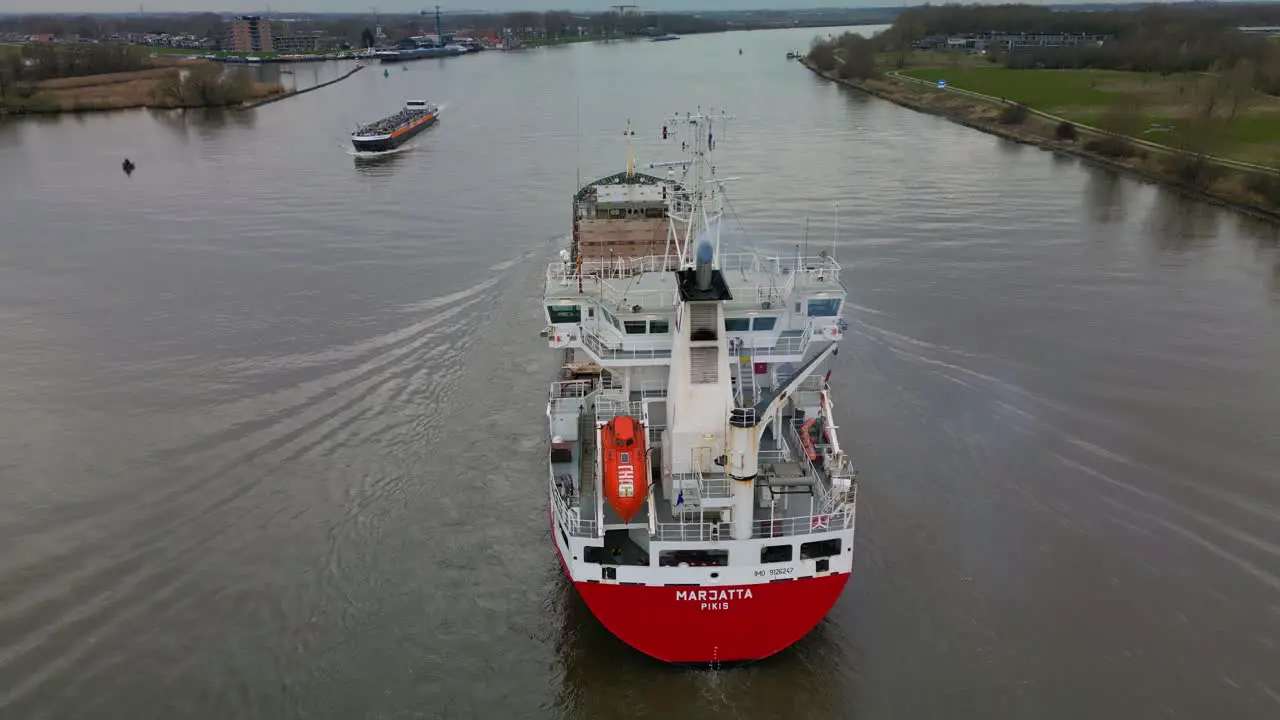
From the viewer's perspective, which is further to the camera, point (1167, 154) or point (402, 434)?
point (1167, 154)

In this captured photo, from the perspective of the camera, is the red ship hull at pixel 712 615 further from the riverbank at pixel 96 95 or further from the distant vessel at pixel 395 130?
the riverbank at pixel 96 95

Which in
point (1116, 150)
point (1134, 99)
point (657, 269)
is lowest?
point (1116, 150)

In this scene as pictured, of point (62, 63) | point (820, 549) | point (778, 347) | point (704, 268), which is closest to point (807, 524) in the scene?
point (820, 549)

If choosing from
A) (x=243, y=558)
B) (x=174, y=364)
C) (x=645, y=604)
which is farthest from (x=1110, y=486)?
(x=174, y=364)

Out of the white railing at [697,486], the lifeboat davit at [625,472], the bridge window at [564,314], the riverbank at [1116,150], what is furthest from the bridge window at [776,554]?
the riverbank at [1116,150]

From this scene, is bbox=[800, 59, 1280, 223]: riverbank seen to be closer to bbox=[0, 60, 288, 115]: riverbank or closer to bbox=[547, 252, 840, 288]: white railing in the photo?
bbox=[547, 252, 840, 288]: white railing

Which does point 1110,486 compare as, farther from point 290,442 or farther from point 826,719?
point 290,442

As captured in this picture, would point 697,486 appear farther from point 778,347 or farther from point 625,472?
A: point 778,347
